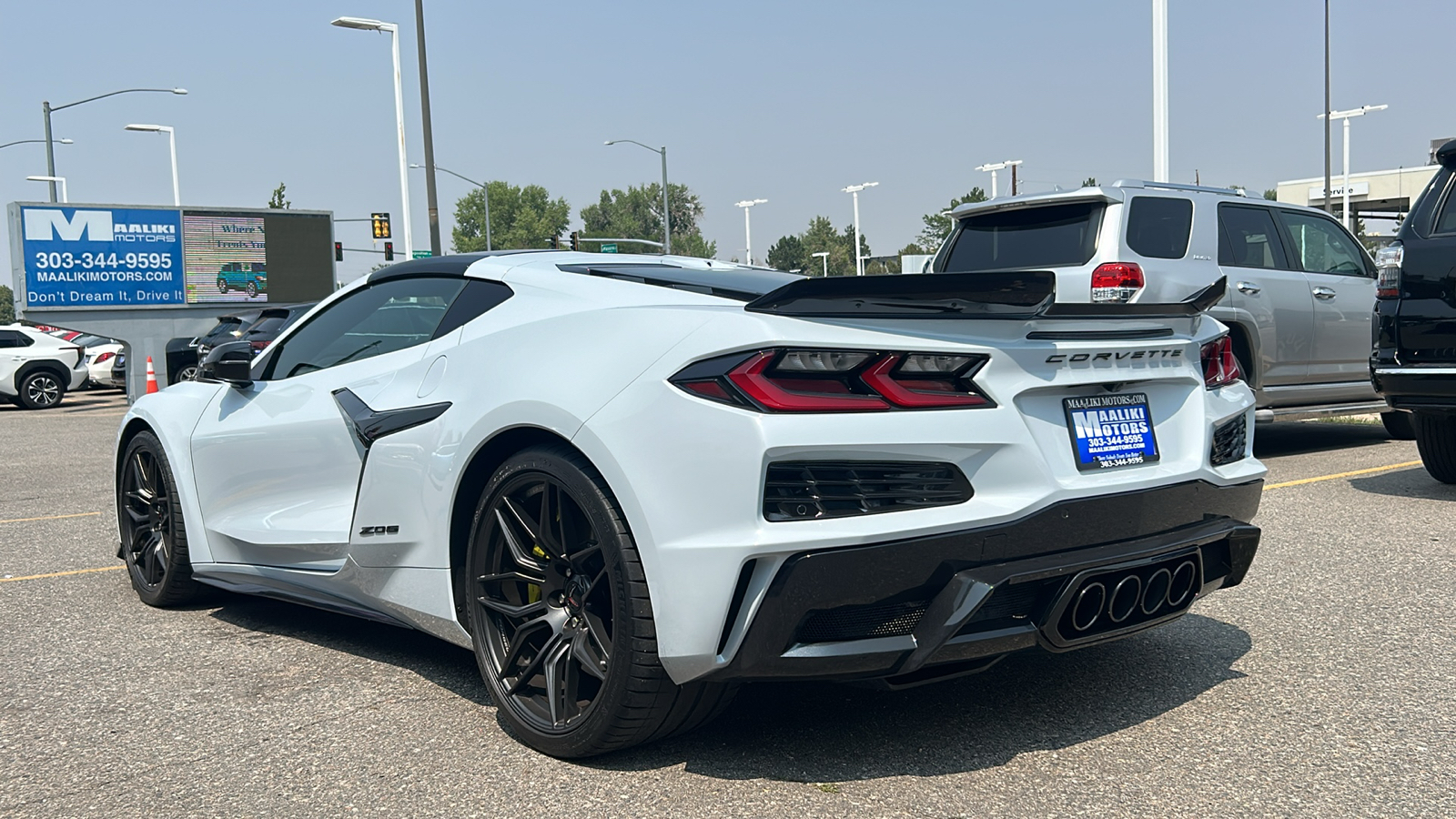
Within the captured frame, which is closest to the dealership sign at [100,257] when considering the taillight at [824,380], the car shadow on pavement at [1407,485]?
the car shadow on pavement at [1407,485]

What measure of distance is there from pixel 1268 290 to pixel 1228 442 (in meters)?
5.97

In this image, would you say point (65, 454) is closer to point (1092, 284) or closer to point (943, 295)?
point (1092, 284)

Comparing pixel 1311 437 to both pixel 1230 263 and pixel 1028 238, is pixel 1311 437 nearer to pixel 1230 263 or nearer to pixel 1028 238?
pixel 1230 263

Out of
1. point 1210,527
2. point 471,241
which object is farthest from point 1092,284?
point 471,241

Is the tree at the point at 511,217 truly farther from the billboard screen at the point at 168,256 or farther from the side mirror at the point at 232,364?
the side mirror at the point at 232,364

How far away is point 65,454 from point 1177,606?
12.4 metres

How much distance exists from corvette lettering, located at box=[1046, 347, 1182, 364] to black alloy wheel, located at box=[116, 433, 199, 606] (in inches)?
139

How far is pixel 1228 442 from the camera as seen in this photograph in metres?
3.58

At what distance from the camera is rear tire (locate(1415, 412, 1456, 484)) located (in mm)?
7355

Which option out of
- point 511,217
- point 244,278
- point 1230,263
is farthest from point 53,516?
point 511,217

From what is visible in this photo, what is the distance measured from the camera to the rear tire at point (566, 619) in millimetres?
2984

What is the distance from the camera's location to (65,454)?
12898 millimetres

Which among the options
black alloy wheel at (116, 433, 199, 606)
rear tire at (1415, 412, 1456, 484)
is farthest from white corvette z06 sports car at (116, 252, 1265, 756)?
rear tire at (1415, 412, 1456, 484)

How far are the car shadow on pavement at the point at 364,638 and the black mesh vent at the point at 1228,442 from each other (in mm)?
2217
